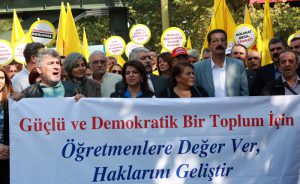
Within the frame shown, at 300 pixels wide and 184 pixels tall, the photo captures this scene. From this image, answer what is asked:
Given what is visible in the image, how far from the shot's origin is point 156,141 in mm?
6422

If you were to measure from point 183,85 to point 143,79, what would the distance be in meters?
0.42

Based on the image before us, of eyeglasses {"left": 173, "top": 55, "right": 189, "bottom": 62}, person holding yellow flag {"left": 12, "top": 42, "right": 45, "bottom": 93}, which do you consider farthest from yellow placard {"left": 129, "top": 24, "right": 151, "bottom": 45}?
person holding yellow flag {"left": 12, "top": 42, "right": 45, "bottom": 93}

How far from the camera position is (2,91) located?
249 inches

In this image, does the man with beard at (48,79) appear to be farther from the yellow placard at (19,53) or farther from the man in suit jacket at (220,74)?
the yellow placard at (19,53)

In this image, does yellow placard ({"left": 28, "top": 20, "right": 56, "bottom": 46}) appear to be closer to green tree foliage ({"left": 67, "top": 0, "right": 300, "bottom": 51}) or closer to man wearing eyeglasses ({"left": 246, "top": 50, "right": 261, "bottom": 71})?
man wearing eyeglasses ({"left": 246, "top": 50, "right": 261, "bottom": 71})

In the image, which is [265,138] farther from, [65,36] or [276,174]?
[65,36]

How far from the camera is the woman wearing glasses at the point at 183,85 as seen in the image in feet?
22.8

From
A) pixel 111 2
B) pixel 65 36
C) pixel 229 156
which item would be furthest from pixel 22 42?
pixel 111 2

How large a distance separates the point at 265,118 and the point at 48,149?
208 cm

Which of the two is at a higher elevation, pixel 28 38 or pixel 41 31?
pixel 41 31

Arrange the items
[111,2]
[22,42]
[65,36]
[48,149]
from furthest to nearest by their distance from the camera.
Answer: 1. [111,2]
2. [22,42]
3. [65,36]
4. [48,149]

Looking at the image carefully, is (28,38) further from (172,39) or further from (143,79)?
(143,79)

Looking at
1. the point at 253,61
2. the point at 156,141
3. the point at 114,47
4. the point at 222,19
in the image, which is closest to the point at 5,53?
the point at 114,47

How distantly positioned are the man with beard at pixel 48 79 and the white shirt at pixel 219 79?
1.67 metres
